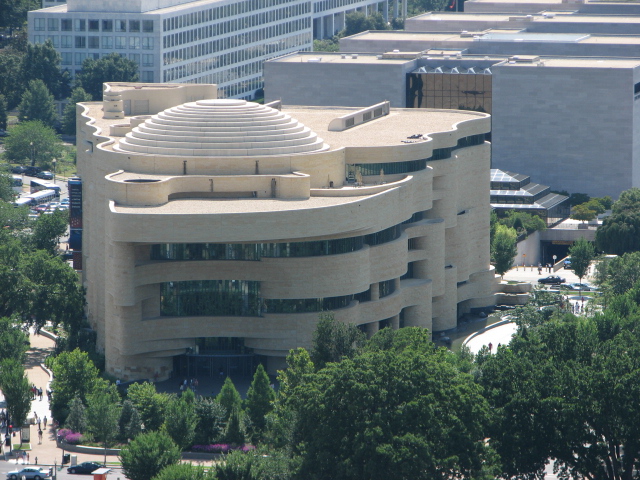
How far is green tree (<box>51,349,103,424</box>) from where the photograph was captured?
138125mm

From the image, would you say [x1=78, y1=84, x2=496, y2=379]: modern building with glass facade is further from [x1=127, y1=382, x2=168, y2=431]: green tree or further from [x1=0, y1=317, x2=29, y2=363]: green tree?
[x1=127, y1=382, x2=168, y2=431]: green tree

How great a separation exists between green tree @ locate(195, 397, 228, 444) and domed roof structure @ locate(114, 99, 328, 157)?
3150 centimetres

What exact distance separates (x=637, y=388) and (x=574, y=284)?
284ft

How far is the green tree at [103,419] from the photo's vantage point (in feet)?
424

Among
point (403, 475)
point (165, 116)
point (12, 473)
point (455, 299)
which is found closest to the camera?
point (403, 475)

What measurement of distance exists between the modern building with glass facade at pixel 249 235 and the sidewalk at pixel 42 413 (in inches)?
258

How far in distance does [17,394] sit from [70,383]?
18.8 feet

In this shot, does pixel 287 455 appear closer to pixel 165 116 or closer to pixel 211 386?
pixel 211 386

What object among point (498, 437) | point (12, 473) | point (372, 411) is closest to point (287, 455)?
point (372, 411)

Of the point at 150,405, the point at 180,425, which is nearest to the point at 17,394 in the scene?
the point at 150,405

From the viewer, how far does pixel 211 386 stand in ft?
491

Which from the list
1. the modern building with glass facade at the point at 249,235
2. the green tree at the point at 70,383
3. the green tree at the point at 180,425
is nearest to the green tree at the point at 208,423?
the green tree at the point at 180,425

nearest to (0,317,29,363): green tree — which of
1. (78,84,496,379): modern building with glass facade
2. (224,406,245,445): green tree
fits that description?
(78,84,496,379): modern building with glass facade

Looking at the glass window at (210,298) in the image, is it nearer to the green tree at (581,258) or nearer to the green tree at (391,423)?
the green tree at (391,423)
